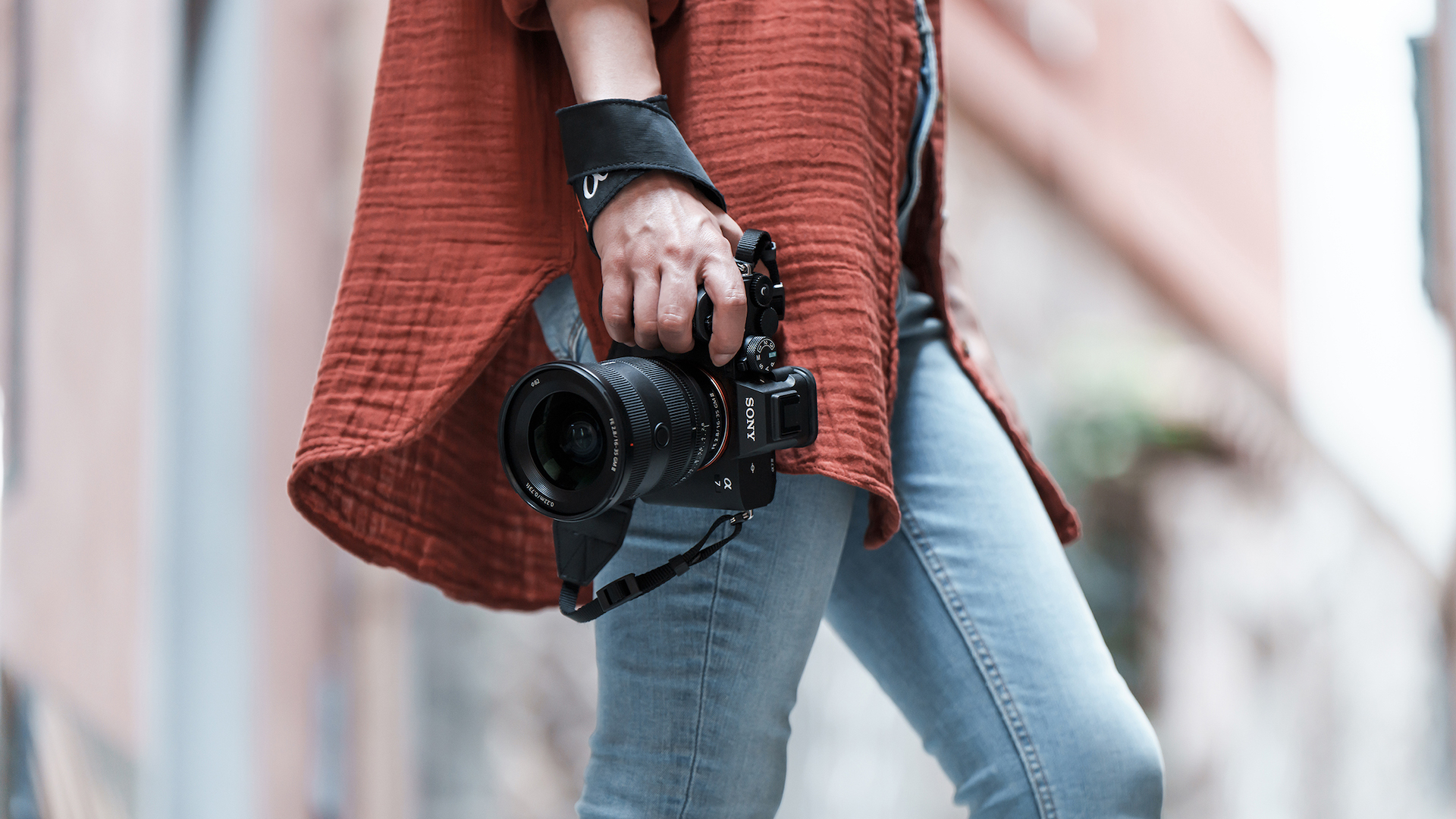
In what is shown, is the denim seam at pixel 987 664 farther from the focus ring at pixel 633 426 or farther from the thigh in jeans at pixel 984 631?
the focus ring at pixel 633 426

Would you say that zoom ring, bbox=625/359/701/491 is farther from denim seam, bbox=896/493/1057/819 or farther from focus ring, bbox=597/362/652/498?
denim seam, bbox=896/493/1057/819

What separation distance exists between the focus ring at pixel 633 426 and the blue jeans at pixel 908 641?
0.07 metres

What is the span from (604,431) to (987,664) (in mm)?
290

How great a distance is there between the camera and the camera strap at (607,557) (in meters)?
0.48

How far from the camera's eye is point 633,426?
0.43 m

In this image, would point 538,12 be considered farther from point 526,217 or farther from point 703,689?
point 703,689

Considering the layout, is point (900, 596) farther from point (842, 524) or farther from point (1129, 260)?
point (1129, 260)

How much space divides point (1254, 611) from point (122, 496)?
5.90ft

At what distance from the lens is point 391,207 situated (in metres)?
0.57

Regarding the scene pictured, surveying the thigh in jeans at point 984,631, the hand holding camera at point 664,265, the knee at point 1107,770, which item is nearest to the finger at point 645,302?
the hand holding camera at point 664,265

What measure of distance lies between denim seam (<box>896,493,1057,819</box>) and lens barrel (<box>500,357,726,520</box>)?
187 millimetres

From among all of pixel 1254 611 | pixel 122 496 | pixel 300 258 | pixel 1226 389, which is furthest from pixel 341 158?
pixel 1254 611

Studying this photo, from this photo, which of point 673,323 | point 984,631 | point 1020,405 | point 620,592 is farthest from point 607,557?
point 1020,405

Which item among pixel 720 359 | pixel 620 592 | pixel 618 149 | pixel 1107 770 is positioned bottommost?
pixel 1107 770
